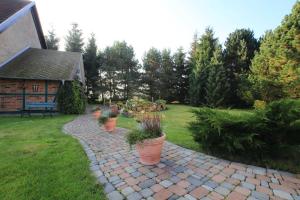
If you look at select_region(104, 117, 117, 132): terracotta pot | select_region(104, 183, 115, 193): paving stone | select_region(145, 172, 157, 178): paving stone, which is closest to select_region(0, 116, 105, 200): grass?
select_region(104, 183, 115, 193): paving stone

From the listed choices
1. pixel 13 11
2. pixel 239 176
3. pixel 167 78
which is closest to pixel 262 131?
pixel 239 176

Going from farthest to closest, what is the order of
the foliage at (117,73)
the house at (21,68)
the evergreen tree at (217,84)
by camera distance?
the foliage at (117,73), the evergreen tree at (217,84), the house at (21,68)

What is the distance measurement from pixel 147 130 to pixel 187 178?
3.58 feet

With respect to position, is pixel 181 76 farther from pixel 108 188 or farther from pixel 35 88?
pixel 108 188

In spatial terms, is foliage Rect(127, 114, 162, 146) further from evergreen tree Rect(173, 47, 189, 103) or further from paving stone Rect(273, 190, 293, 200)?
evergreen tree Rect(173, 47, 189, 103)

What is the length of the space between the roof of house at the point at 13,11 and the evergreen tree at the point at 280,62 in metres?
16.2

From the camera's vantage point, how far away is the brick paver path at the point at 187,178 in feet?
7.45

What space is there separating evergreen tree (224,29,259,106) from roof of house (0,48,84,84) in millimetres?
14226

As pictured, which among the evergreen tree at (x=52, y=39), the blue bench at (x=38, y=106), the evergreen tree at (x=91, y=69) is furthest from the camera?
the evergreen tree at (x=52, y=39)

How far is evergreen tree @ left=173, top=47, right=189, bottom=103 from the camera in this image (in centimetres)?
2123

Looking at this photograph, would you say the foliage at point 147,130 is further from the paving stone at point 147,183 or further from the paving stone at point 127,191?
the paving stone at point 127,191

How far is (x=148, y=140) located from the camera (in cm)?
308

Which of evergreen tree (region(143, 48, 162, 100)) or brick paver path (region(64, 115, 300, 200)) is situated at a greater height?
evergreen tree (region(143, 48, 162, 100))

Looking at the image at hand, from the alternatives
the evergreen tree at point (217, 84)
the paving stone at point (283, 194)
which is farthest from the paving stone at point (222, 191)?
the evergreen tree at point (217, 84)
